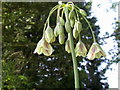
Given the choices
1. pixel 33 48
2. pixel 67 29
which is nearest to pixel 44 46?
pixel 67 29

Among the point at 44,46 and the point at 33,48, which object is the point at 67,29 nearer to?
the point at 44,46

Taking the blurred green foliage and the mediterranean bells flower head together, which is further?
the blurred green foliage

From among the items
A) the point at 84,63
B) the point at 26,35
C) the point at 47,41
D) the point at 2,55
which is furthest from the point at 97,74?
the point at 47,41

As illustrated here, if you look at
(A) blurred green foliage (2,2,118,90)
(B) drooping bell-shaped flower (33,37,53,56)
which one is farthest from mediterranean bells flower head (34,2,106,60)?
(A) blurred green foliage (2,2,118,90)

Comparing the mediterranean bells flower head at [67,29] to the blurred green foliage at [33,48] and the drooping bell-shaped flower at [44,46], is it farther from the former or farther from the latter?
the blurred green foliage at [33,48]

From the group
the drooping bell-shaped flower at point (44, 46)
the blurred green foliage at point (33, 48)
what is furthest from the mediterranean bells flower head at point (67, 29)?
the blurred green foliage at point (33, 48)

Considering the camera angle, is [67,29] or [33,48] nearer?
[67,29]

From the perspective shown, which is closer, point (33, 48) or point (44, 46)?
point (44, 46)

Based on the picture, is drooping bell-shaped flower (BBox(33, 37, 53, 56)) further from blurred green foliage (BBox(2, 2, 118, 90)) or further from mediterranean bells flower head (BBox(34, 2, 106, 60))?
blurred green foliage (BBox(2, 2, 118, 90))
